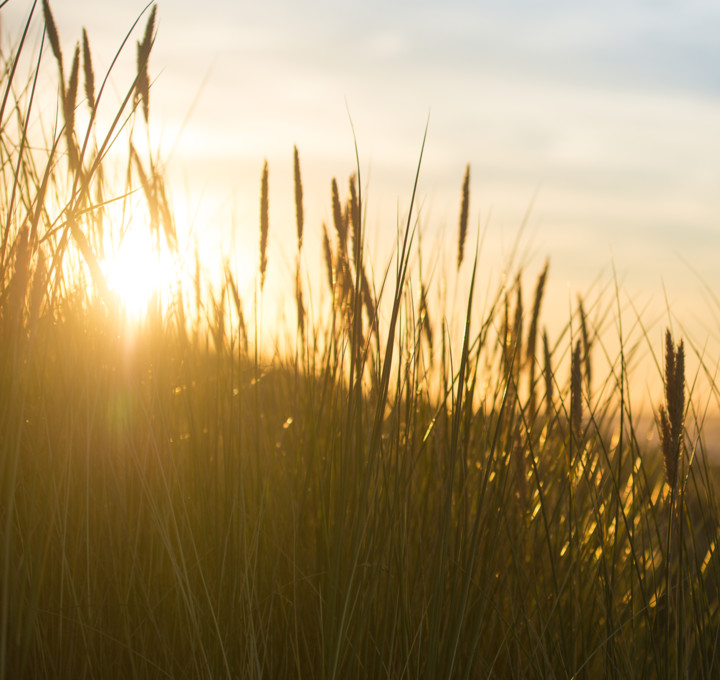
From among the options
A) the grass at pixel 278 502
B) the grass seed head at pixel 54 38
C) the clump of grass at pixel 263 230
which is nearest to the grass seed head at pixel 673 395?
the grass at pixel 278 502

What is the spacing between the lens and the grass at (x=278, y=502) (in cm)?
94

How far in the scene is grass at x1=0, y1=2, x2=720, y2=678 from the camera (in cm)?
94

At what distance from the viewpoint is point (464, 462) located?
1.14 metres

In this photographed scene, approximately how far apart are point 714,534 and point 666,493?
10 centimetres

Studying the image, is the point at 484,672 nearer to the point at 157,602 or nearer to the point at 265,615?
the point at 265,615

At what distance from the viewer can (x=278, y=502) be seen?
1329 mm

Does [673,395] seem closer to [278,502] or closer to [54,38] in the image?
[278,502]

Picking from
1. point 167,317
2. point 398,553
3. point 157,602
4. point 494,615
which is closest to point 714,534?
point 494,615

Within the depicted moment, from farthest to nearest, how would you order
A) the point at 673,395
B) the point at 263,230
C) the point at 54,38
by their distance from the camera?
the point at 263,230 → the point at 54,38 → the point at 673,395

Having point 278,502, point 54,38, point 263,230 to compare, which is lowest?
point 278,502

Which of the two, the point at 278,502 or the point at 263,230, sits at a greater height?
the point at 263,230

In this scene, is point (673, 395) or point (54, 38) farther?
point (54, 38)

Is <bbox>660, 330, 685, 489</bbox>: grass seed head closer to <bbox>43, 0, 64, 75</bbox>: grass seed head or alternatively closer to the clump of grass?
the clump of grass

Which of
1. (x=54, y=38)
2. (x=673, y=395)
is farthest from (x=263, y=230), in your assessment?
(x=673, y=395)
